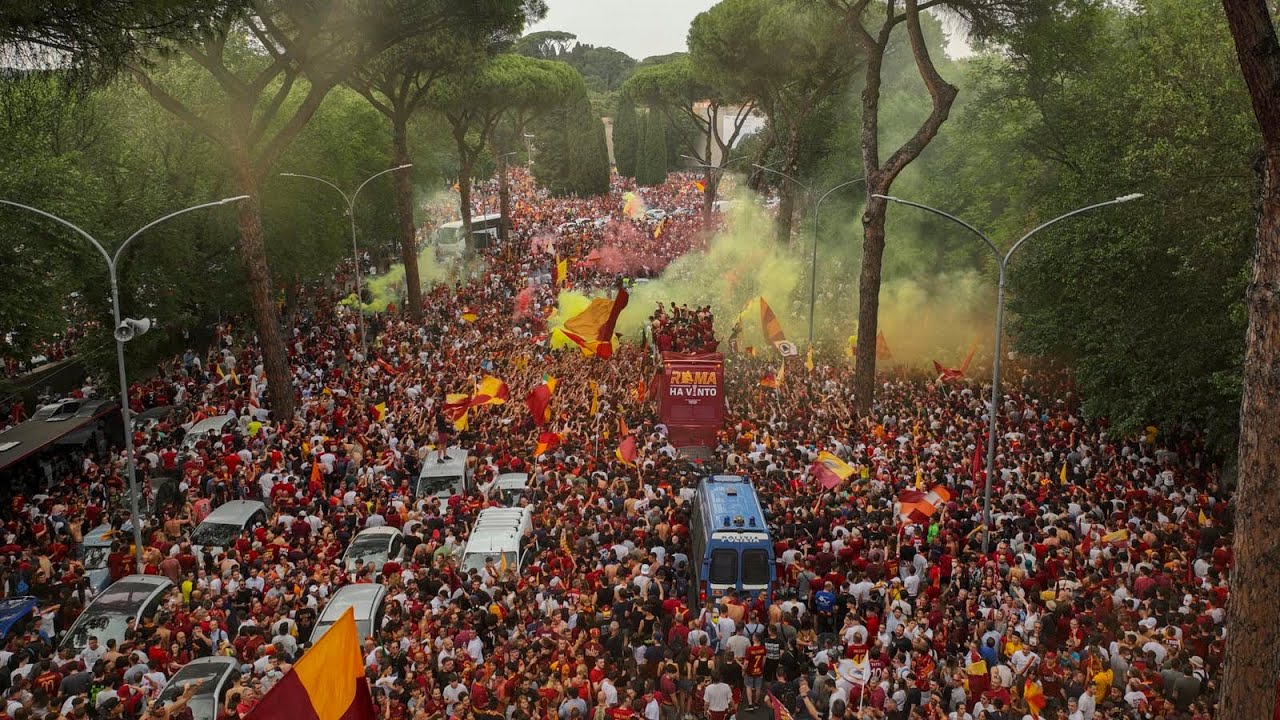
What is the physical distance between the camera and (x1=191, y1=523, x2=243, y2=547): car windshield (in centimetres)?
1585

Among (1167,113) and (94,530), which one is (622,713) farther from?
(1167,113)

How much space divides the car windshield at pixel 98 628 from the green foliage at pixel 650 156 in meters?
79.4

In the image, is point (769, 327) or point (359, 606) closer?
point (359, 606)

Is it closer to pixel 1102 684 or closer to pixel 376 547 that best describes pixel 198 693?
pixel 376 547

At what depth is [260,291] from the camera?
24125 mm

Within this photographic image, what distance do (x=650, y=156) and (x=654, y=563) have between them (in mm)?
77615

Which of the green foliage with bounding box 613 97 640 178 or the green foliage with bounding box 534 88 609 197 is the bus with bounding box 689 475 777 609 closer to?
the green foliage with bounding box 534 88 609 197

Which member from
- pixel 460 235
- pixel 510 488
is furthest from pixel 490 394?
pixel 460 235

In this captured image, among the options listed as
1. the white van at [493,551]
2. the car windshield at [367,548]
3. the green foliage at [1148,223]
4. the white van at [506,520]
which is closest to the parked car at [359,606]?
the car windshield at [367,548]

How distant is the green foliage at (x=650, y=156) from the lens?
8875 centimetres

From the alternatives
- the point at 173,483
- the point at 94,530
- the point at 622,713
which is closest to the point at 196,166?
the point at 173,483

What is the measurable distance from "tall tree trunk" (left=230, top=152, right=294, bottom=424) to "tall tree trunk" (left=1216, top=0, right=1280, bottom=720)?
20578mm

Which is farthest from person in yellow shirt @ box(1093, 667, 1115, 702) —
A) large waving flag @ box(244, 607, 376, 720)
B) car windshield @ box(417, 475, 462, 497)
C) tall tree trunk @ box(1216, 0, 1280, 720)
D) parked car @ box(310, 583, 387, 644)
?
car windshield @ box(417, 475, 462, 497)

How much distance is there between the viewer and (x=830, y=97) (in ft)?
140
